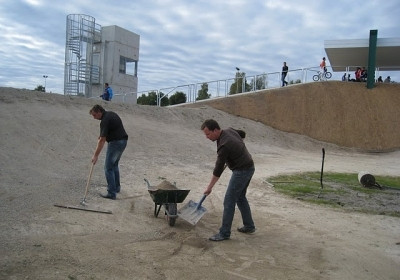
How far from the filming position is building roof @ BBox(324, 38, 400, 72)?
2953 centimetres

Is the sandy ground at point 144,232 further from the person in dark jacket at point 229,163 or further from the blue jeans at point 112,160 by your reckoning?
the person in dark jacket at point 229,163

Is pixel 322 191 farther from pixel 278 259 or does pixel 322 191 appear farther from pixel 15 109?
pixel 15 109

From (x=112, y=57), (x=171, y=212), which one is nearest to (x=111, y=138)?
(x=171, y=212)

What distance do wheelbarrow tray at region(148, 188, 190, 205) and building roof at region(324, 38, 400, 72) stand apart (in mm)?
27381

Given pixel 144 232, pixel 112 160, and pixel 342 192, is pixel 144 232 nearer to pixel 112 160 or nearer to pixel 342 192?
pixel 112 160

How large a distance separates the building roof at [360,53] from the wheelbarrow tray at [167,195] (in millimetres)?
27381

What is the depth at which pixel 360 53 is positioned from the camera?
105 ft

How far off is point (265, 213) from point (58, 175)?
16.6 ft

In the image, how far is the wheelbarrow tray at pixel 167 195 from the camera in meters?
6.19

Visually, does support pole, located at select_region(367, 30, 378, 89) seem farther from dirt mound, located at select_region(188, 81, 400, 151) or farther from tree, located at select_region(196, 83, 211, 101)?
tree, located at select_region(196, 83, 211, 101)

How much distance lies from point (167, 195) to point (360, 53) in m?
30.4

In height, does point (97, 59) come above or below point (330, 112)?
above

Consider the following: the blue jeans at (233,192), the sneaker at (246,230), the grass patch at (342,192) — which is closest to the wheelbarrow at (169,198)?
the blue jeans at (233,192)

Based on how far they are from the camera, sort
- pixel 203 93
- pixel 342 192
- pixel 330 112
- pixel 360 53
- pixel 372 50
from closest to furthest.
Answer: pixel 342 192, pixel 330 112, pixel 372 50, pixel 203 93, pixel 360 53
